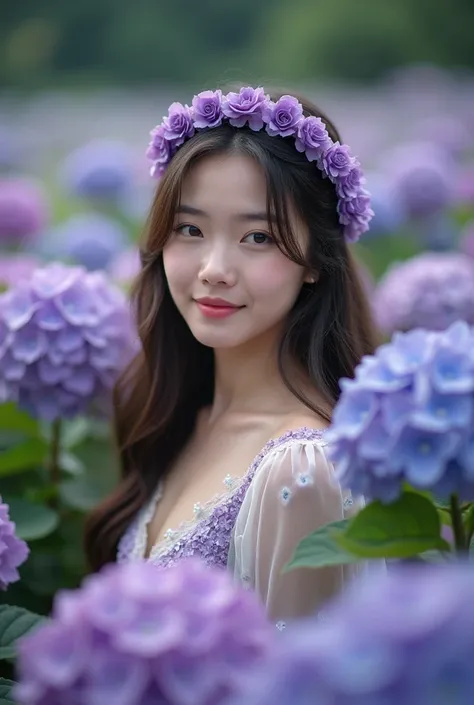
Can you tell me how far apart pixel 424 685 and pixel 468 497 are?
34cm

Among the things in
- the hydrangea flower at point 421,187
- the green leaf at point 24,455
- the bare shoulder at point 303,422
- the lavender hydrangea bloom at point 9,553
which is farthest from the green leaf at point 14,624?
the hydrangea flower at point 421,187

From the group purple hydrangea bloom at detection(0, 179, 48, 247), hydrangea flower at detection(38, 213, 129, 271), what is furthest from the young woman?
purple hydrangea bloom at detection(0, 179, 48, 247)

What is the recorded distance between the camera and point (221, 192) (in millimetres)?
1450

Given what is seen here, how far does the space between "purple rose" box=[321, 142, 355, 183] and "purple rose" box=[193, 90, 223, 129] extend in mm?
172

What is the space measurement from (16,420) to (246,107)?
35.6 inches

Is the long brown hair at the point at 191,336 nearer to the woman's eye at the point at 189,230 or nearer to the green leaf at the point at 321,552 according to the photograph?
the woman's eye at the point at 189,230

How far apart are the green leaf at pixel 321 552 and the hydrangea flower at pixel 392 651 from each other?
0.98ft

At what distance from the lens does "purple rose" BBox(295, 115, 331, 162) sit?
1.49 meters

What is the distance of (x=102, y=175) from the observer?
4.07m

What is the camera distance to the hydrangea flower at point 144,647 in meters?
0.75

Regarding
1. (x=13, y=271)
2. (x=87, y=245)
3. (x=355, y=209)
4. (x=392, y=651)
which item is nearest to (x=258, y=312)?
(x=355, y=209)

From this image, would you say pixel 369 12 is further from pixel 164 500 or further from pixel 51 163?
pixel 164 500

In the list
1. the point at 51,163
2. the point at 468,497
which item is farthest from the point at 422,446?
the point at 51,163

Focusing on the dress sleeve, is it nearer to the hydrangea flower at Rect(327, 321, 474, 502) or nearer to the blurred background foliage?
the hydrangea flower at Rect(327, 321, 474, 502)
